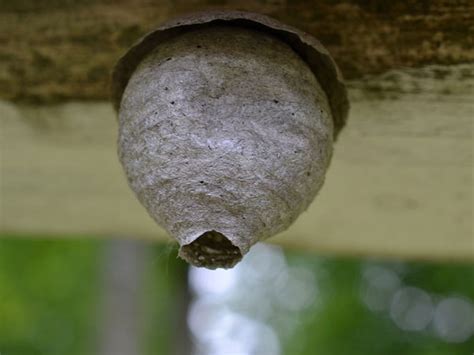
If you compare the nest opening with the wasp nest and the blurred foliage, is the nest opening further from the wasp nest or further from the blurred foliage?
the blurred foliage

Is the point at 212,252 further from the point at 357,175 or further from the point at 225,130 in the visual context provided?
the point at 357,175

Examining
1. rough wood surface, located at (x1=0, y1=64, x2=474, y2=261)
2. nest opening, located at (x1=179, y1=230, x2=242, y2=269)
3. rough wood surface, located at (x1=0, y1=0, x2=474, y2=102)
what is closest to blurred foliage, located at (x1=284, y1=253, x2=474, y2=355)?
rough wood surface, located at (x1=0, y1=64, x2=474, y2=261)

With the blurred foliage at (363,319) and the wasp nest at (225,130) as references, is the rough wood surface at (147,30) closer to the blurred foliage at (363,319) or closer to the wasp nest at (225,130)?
the wasp nest at (225,130)

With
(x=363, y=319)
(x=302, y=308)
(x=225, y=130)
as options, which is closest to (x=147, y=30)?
(x=225, y=130)

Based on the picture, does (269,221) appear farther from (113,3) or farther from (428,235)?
(428,235)

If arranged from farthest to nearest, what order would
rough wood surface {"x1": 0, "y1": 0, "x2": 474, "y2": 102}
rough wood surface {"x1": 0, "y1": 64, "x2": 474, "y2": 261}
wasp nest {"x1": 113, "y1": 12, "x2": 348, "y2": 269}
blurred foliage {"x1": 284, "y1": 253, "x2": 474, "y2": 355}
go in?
blurred foliage {"x1": 284, "y1": 253, "x2": 474, "y2": 355}
rough wood surface {"x1": 0, "y1": 64, "x2": 474, "y2": 261}
rough wood surface {"x1": 0, "y1": 0, "x2": 474, "y2": 102}
wasp nest {"x1": 113, "y1": 12, "x2": 348, "y2": 269}
